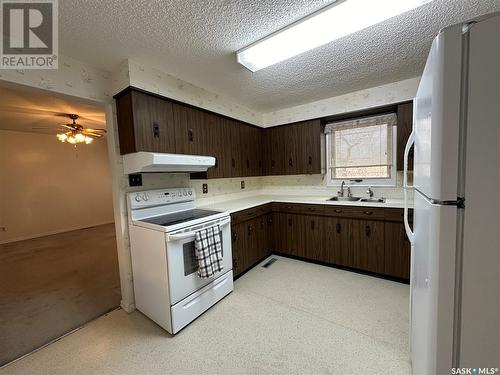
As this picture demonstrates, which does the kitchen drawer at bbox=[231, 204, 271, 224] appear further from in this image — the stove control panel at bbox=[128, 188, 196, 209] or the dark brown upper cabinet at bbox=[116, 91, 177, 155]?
the dark brown upper cabinet at bbox=[116, 91, 177, 155]

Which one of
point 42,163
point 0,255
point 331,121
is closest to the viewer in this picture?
point 331,121

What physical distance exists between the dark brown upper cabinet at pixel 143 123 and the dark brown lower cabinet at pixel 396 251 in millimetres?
2538

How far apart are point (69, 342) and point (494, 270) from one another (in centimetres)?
260

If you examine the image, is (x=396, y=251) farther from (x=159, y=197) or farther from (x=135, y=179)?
(x=135, y=179)

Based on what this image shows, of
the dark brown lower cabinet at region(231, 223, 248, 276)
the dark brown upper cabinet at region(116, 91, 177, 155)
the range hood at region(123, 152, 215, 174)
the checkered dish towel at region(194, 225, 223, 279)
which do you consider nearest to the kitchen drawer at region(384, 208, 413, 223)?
the dark brown lower cabinet at region(231, 223, 248, 276)

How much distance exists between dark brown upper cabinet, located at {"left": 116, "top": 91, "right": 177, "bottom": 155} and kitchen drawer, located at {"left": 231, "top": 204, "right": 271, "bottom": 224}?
1.04 meters

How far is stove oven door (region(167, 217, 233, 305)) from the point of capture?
1.73 metres

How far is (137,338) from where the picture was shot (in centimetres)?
174

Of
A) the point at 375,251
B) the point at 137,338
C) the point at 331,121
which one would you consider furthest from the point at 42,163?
the point at 375,251

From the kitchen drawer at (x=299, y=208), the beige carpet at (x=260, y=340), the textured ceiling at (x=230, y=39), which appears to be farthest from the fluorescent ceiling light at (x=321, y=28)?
the beige carpet at (x=260, y=340)

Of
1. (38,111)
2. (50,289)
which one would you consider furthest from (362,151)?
(38,111)

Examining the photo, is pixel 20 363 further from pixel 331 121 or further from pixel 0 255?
pixel 331 121

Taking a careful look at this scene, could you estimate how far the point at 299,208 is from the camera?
299cm

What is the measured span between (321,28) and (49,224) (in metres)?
6.30
